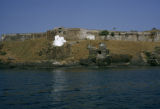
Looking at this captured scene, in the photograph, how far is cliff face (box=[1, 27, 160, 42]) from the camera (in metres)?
128

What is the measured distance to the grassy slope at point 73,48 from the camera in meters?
105

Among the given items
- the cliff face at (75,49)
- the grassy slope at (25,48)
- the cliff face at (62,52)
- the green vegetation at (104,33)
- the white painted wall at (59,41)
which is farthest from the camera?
the green vegetation at (104,33)

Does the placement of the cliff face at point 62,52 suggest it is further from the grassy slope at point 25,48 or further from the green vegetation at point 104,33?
the green vegetation at point 104,33

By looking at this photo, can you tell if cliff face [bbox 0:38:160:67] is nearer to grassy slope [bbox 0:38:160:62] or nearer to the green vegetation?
grassy slope [bbox 0:38:160:62]

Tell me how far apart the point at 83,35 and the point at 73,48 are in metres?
23.1

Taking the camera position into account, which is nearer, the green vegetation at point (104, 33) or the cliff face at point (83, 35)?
the cliff face at point (83, 35)

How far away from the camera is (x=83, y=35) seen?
13125 centimetres

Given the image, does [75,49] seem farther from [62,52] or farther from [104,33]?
[104,33]

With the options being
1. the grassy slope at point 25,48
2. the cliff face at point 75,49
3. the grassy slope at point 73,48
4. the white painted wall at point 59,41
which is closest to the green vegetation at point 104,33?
the cliff face at point 75,49

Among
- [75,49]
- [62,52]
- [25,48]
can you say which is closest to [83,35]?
[75,49]

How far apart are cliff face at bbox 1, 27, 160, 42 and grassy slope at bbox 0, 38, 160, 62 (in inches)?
278

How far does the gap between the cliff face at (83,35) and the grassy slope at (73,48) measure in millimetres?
7072

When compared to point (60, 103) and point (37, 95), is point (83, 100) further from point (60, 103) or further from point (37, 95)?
point (37, 95)

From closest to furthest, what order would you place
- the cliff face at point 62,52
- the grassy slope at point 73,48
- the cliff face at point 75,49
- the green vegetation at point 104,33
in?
the cliff face at point 75,49, the cliff face at point 62,52, the grassy slope at point 73,48, the green vegetation at point 104,33
